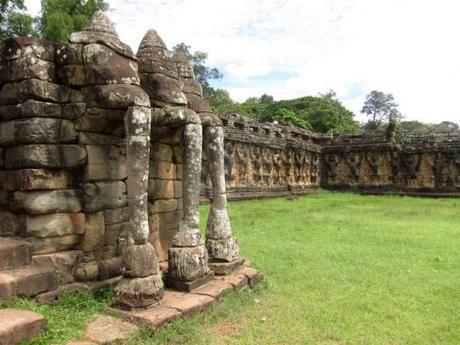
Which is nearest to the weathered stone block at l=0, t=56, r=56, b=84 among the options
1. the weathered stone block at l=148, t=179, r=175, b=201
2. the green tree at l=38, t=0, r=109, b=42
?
the weathered stone block at l=148, t=179, r=175, b=201

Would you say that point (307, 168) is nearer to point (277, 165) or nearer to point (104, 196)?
point (277, 165)

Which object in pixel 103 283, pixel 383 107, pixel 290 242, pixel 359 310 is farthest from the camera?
pixel 383 107

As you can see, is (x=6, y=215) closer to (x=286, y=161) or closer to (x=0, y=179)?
(x=0, y=179)

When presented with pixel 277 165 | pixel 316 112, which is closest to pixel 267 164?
pixel 277 165

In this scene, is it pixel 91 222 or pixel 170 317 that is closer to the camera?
pixel 170 317

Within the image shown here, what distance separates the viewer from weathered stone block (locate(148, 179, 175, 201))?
5.27 meters

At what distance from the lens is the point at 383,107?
65.7 metres

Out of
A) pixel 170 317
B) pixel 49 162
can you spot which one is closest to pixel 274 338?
pixel 170 317

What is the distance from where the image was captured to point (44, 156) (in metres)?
4.14

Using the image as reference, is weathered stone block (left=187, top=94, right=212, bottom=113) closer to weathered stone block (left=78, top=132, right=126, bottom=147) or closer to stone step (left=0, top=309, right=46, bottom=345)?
weathered stone block (left=78, top=132, right=126, bottom=147)

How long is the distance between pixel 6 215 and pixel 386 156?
73.4 ft

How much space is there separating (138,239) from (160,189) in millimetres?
1317

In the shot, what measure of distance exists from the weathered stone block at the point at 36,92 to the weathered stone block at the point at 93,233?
3.80 feet

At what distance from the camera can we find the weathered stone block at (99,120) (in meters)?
4.39
